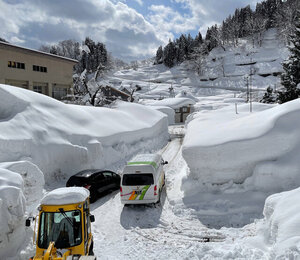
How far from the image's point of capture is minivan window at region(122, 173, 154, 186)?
1270cm

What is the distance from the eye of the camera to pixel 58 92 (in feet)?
120

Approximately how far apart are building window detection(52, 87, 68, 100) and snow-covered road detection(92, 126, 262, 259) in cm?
2464

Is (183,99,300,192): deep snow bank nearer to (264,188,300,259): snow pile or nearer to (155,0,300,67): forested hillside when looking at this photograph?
(264,188,300,259): snow pile

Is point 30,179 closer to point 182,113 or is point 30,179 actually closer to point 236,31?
point 182,113

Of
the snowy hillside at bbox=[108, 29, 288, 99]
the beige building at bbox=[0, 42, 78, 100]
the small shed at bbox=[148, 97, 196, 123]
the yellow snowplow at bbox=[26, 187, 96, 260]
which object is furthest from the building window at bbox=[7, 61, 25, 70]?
the snowy hillside at bbox=[108, 29, 288, 99]

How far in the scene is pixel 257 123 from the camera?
50.0ft

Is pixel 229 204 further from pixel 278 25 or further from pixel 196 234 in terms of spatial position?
pixel 278 25

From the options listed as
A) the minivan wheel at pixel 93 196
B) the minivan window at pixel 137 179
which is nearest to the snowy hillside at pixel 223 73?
the minivan wheel at pixel 93 196

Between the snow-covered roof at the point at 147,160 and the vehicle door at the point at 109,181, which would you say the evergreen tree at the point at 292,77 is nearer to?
the snow-covered roof at the point at 147,160

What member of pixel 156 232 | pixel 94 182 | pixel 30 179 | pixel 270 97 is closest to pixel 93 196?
pixel 94 182

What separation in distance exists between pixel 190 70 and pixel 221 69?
41.9 feet

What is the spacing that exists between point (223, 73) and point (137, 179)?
8256 cm

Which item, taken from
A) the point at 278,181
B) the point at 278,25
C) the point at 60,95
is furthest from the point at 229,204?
the point at 278,25

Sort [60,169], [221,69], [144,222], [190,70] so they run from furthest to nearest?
1. [190,70]
2. [221,69]
3. [60,169]
4. [144,222]
